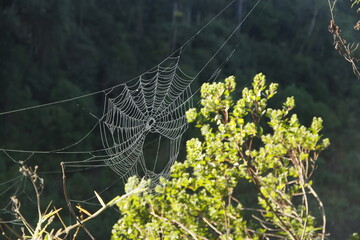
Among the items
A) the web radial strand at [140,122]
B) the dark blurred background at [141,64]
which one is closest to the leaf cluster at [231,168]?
the web radial strand at [140,122]

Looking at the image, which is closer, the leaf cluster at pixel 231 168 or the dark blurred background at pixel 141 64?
the leaf cluster at pixel 231 168

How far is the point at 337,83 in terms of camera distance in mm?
37219

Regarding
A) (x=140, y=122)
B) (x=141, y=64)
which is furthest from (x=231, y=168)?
(x=141, y=64)

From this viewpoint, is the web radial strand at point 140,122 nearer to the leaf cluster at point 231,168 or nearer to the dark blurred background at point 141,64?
the leaf cluster at point 231,168

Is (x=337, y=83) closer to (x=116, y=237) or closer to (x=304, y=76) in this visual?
(x=304, y=76)

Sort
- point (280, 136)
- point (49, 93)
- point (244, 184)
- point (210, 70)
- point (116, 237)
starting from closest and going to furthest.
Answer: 1. point (280, 136)
2. point (116, 237)
3. point (244, 184)
4. point (49, 93)
5. point (210, 70)

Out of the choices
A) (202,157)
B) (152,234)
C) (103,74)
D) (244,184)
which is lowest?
(244,184)

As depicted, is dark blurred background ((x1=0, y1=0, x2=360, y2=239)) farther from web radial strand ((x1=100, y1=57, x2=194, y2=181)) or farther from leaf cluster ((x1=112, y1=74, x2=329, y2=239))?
leaf cluster ((x1=112, y1=74, x2=329, y2=239))

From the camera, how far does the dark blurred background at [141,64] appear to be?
27422 mm

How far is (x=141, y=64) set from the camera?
32.9m

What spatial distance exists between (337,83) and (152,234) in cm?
3262

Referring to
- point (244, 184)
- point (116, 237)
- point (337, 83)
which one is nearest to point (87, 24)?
point (244, 184)

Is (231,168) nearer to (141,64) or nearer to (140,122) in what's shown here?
(140,122)

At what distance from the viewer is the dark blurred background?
2742cm
